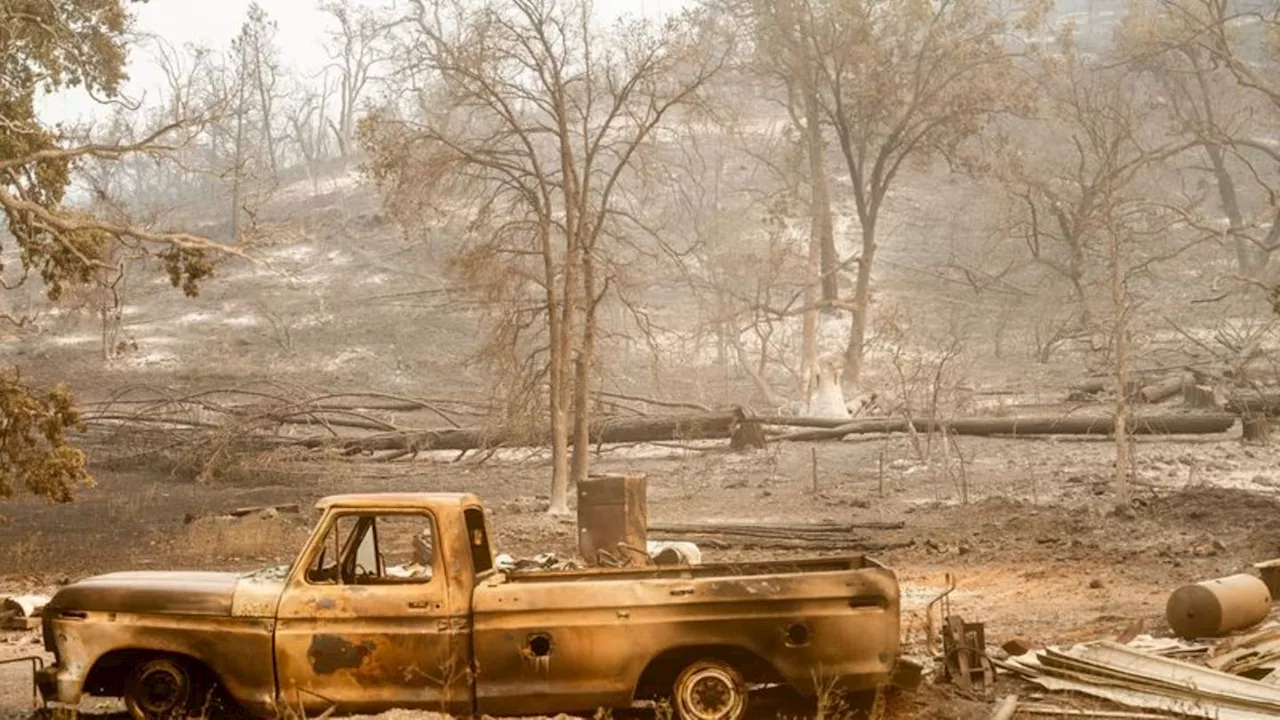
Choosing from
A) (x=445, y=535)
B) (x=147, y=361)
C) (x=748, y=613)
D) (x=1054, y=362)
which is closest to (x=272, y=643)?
(x=445, y=535)

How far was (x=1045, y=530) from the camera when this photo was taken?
1870 centimetres

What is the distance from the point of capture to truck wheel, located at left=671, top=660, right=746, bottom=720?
26.6 ft

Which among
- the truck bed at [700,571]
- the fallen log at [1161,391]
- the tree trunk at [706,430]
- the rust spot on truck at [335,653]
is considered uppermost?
the fallen log at [1161,391]

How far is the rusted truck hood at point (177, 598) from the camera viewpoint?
823 centimetres

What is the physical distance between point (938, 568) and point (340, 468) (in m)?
14.0

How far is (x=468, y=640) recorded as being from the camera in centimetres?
816

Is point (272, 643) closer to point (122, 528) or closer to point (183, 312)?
point (122, 528)

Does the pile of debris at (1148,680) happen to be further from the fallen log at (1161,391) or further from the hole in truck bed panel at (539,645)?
the fallen log at (1161,391)

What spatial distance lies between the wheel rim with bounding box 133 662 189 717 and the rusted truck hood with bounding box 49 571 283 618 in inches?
14.4

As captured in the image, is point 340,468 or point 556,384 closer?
point 556,384

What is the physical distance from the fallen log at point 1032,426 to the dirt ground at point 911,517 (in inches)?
11.2

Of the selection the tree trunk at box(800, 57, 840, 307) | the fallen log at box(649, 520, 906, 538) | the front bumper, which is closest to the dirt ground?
the fallen log at box(649, 520, 906, 538)

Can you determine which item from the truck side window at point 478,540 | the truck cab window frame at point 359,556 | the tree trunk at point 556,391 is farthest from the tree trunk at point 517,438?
the truck cab window frame at point 359,556

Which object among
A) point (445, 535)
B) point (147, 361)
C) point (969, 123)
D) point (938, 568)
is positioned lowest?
point (938, 568)
